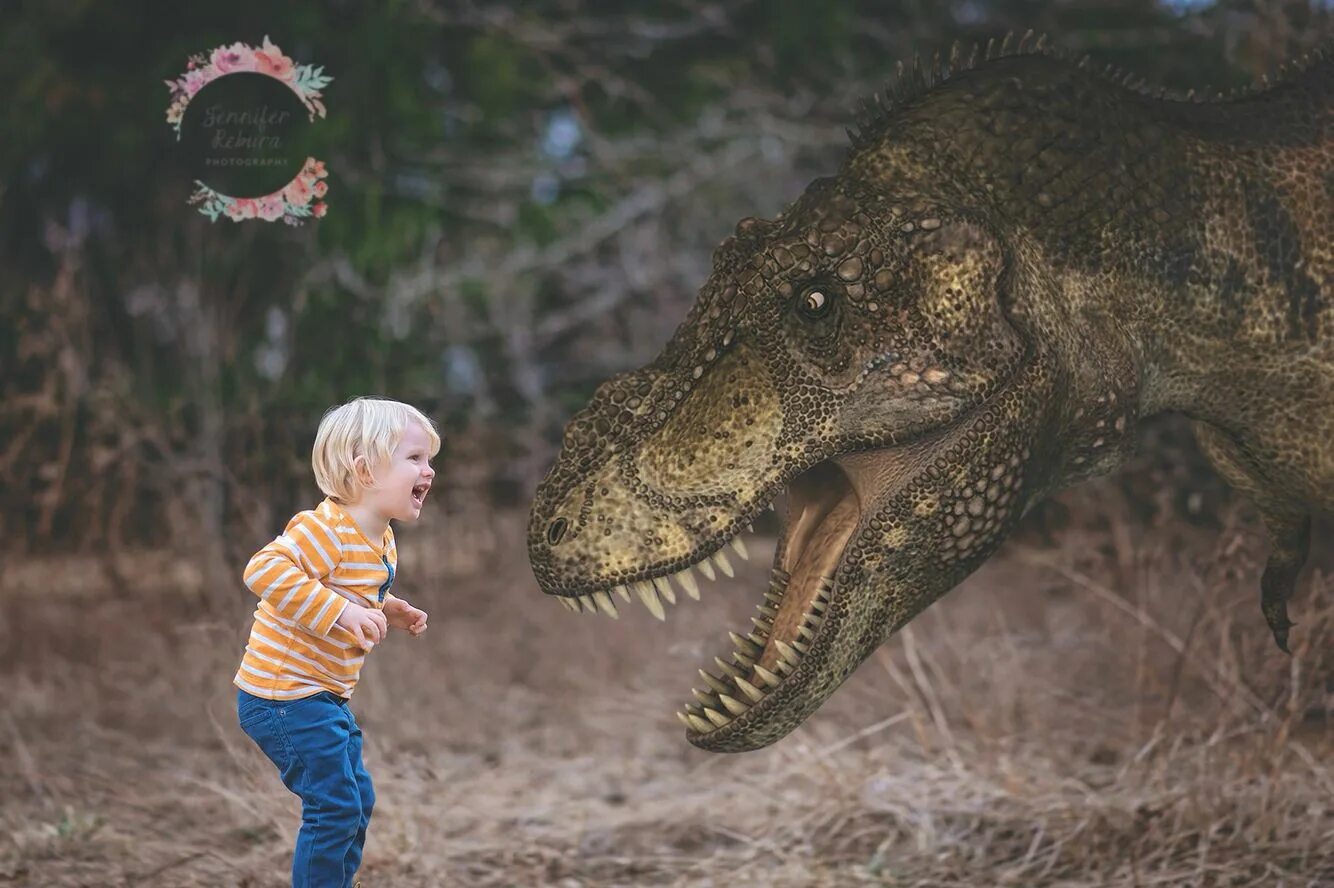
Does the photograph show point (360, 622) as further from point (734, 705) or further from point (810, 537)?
point (810, 537)

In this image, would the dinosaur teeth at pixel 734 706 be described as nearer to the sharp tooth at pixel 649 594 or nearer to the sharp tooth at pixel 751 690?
the sharp tooth at pixel 751 690

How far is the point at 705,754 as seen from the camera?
16.0ft

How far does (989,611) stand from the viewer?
5.75m

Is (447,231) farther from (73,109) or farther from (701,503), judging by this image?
(701,503)

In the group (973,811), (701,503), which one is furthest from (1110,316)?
(973,811)

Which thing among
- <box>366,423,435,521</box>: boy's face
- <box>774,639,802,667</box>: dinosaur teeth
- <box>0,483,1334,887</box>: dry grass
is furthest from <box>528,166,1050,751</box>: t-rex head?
<box>0,483,1334,887</box>: dry grass

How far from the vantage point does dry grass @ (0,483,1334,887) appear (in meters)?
3.54

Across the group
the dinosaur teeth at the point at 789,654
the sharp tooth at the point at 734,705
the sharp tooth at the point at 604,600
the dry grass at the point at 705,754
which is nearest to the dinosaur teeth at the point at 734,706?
the sharp tooth at the point at 734,705

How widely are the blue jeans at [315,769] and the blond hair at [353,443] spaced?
1.12ft

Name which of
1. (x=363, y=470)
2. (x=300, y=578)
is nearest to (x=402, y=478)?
(x=363, y=470)

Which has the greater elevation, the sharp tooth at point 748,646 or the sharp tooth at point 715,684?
the sharp tooth at point 748,646

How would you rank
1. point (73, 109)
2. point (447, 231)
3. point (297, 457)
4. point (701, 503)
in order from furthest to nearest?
point (447, 231) < point (73, 109) < point (297, 457) < point (701, 503)

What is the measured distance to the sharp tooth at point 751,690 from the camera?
2.29m

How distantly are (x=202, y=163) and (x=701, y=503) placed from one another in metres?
3.12
